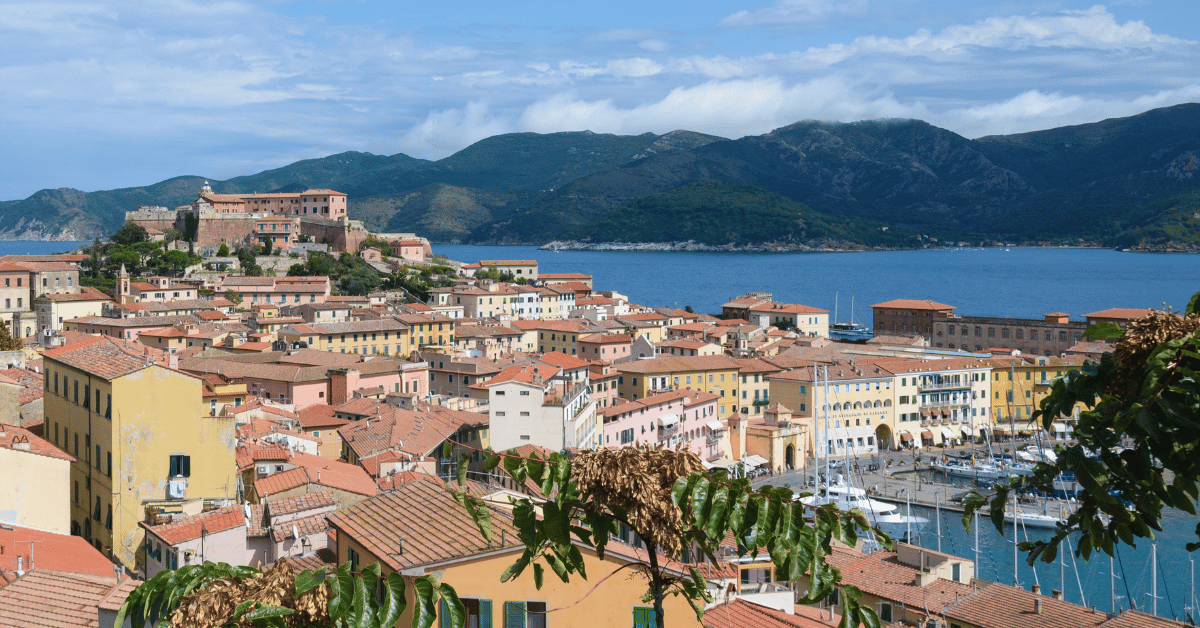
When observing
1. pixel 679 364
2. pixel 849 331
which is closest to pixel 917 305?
pixel 849 331

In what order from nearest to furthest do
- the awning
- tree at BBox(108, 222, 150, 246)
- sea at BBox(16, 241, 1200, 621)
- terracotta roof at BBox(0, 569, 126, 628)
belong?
terracotta roof at BBox(0, 569, 126, 628), sea at BBox(16, 241, 1200, 621), the awning, tree at BBox(108, 222, 150, 246)

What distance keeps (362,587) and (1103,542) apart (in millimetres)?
2512

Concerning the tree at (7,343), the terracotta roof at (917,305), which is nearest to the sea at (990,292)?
the terracotta roof at (917,305)

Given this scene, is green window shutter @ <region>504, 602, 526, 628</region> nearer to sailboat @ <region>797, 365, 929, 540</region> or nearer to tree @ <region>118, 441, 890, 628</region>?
→ tree @ <region>118, 441, 890, 628</region>

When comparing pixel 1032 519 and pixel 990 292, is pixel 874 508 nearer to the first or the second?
pixel 1032 519

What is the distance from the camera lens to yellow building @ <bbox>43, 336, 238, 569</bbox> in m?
16.8

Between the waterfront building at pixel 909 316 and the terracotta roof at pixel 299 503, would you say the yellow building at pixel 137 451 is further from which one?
the waterfront building at pixel 909 316

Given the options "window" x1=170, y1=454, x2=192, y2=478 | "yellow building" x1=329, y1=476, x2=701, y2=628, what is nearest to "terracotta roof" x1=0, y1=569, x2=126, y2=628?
"yellow building" x1=329, y1=476, x2=701, y2=628

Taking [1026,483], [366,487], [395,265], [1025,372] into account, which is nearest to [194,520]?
[366,487]

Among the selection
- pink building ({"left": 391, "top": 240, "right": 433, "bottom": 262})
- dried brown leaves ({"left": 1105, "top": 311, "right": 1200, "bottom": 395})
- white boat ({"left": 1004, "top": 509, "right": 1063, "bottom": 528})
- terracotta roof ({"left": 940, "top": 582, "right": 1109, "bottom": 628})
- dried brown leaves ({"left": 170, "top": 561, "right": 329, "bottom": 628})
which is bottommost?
white boat ({"left": 1004, "top": 509, "right": 1063, "bottom": 528})

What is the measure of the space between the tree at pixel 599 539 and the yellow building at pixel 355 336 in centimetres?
5026

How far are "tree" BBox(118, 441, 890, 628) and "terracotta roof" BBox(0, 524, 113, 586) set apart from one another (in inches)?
314

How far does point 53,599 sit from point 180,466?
29.7ft

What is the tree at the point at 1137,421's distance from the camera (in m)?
3.06
